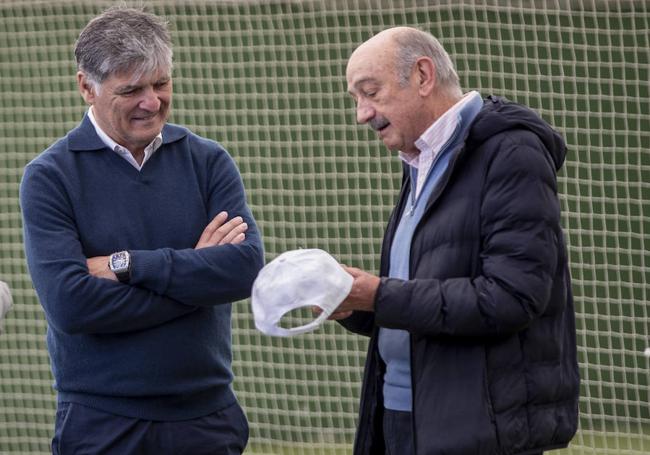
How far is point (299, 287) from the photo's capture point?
2.81m

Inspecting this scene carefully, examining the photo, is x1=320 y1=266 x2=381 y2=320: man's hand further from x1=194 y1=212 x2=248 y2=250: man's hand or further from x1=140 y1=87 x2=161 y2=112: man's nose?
x1=140 y1=87 x2=161 y2=112: man's nose

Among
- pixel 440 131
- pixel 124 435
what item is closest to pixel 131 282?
pixel 124 435

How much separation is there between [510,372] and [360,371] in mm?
3695

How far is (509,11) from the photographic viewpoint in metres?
6.20

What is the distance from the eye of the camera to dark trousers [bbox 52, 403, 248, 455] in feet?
10.5

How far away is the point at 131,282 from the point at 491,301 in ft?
3.10

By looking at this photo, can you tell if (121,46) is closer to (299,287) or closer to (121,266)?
(121,266)

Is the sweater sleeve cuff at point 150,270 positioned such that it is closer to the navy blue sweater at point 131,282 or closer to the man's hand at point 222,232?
the navy blue sweater at point 131,282

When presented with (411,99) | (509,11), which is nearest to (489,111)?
(411,99)

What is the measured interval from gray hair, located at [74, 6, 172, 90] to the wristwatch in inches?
17.4

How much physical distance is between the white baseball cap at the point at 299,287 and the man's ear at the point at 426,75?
1.55 ft

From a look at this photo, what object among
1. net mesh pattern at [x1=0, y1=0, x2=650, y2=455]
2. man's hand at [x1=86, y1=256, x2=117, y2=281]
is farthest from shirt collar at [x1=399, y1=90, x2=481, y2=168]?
net mesh pattern at [x1=0, y1=0, x2=650, y2=455]

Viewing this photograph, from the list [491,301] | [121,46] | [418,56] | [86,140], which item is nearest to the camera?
[491,301]

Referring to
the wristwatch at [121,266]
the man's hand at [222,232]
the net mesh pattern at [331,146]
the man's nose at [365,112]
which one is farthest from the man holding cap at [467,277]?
the net mesh pattern at [331,146]
